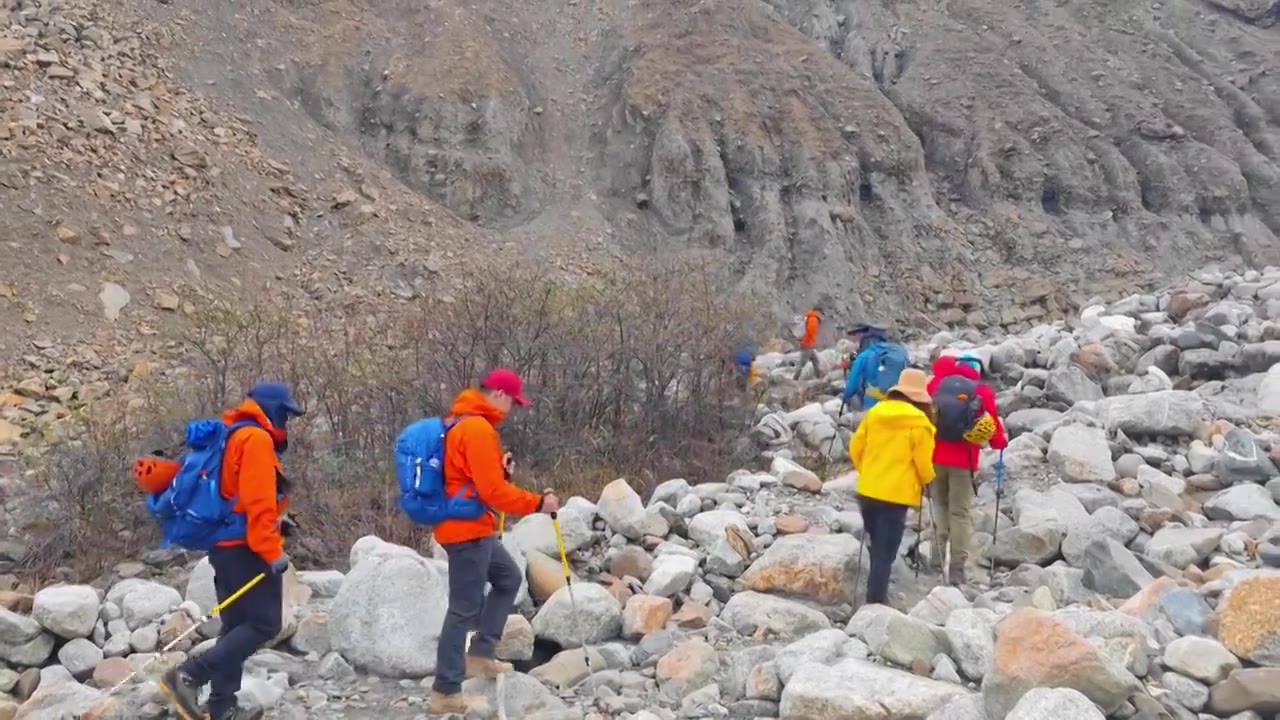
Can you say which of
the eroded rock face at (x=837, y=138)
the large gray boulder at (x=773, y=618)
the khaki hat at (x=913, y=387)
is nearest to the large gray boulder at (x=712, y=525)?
the large gray boulder at (x=773, y=618)

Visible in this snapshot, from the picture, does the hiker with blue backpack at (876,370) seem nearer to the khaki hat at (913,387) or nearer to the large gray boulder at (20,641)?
the khaki hat at (913,387)

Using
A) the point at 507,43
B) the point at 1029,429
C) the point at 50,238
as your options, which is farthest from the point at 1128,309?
the point at 507,43

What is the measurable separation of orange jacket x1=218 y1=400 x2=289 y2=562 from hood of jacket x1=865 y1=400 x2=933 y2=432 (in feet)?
11.9

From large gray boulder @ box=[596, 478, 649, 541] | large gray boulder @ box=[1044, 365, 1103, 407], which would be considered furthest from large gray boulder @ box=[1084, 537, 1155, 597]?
large gray boulder @ box=[1044, 365, 1103, 407]

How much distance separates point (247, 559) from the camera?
446 cm

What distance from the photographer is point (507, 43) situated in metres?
29.4

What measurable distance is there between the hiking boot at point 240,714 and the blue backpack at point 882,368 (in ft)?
19.1

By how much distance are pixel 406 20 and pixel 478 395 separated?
26.9 metres

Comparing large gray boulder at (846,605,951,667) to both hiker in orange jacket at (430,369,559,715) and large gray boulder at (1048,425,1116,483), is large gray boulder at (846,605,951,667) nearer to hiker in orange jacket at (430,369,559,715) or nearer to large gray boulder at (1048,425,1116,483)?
hiker in orange jacket at (430,369,559,715)

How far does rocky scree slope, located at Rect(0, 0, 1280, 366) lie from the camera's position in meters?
Answer: 17.9

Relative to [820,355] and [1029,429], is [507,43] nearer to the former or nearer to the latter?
[820,355]

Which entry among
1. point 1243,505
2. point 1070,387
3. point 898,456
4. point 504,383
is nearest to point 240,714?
point 504,383

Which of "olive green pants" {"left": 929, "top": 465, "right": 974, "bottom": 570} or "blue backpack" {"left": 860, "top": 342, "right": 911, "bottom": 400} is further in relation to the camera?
"blue backpack" {"left": 860, "top": 342, "right": 911, "bottom": 400}

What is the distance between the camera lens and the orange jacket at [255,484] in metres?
4.25
